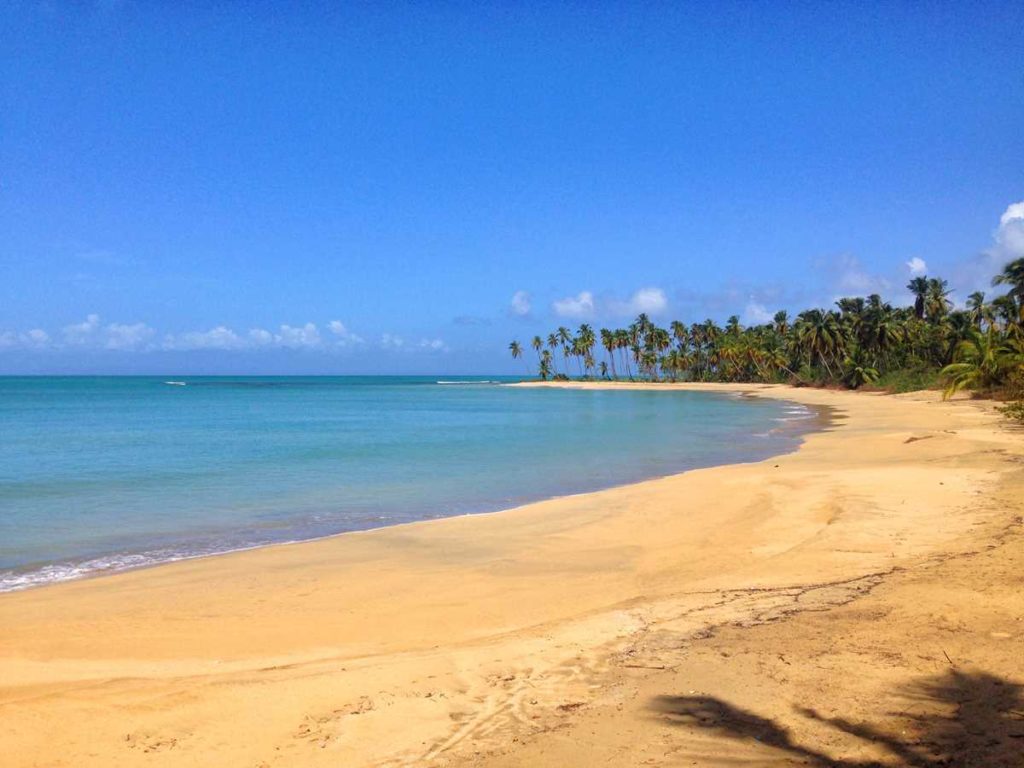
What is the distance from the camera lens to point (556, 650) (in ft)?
20.7

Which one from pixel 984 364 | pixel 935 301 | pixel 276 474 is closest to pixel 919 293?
pixel 935 301

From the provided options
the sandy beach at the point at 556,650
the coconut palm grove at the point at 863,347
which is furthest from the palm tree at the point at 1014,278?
the sandy beach at the point at 556,650

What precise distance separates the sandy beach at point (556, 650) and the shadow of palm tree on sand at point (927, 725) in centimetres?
2

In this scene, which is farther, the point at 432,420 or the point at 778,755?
the point at 432,420

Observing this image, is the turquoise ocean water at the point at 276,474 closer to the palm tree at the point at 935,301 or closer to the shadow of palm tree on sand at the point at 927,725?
the shadow of palm tree on sand at the point at 927,725

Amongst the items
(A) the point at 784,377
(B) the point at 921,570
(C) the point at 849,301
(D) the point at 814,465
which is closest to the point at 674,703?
(B) the point at 921,570

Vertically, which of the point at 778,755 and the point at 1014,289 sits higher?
the point at 1014,289

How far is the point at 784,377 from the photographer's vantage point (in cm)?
11275

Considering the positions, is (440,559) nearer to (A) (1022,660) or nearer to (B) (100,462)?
(A) (1022,660)

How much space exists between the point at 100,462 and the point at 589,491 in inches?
693

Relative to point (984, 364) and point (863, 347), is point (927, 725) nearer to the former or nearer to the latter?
point (984, 364)

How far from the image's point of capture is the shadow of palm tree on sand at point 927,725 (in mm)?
3971

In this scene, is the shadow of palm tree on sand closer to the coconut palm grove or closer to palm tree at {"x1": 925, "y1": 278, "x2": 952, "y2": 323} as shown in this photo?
the coconut palm grove

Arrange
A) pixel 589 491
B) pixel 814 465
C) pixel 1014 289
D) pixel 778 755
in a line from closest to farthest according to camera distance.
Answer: pixel 778 755, pixel 589 491, pixel 814 465, pixel 1014 289
